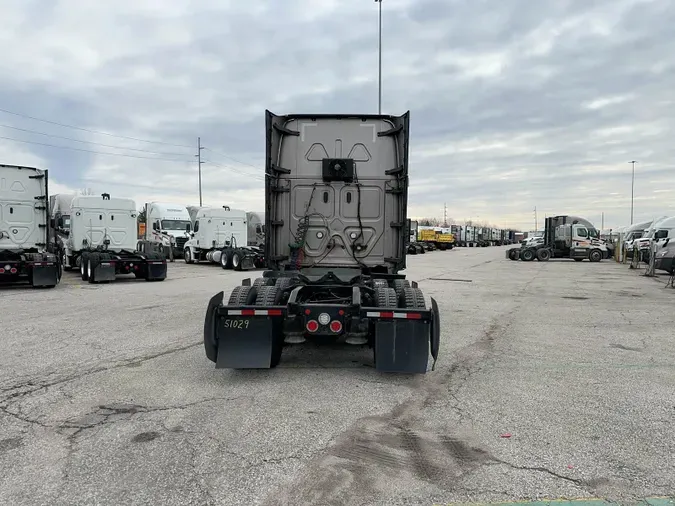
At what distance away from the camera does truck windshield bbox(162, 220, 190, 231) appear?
30750mm

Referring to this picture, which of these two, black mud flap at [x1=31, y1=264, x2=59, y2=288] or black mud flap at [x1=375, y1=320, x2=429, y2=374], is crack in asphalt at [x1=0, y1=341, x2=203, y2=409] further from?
black mud flap at [x1=31, y1=264, x2=59, y2=288]

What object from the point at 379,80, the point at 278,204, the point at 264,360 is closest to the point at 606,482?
the point at 264,360

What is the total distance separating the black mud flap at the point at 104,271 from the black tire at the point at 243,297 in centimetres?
1310

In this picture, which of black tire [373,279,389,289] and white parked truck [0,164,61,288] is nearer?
black tire [373,279,389,289]

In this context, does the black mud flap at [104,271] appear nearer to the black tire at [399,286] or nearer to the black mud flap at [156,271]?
the black mud flap at [156,271]

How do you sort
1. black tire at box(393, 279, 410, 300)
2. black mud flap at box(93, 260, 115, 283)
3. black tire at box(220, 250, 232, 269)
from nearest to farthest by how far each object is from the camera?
1. black tire at box(393, 279, 410, 300)
2. black mud flap at box(93, 260, 115, 283)
3. black tire at box(220, 250, 232, 269)

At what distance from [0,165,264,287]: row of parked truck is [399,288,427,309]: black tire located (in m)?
13.3

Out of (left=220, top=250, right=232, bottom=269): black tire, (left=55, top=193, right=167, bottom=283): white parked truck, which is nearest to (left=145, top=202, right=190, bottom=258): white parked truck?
(left=220, top=250, right=232, bottom=269): black tire

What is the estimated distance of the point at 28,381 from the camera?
5668mm

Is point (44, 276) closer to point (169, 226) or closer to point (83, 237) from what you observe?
point (83, 237)

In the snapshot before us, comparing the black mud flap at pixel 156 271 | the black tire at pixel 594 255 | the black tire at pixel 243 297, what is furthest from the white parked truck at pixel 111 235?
the black tire at pixel 594 255

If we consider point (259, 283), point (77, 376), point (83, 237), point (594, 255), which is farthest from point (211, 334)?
point (594, 255)

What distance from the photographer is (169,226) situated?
3075cm

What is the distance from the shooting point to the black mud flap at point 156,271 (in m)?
18.7
